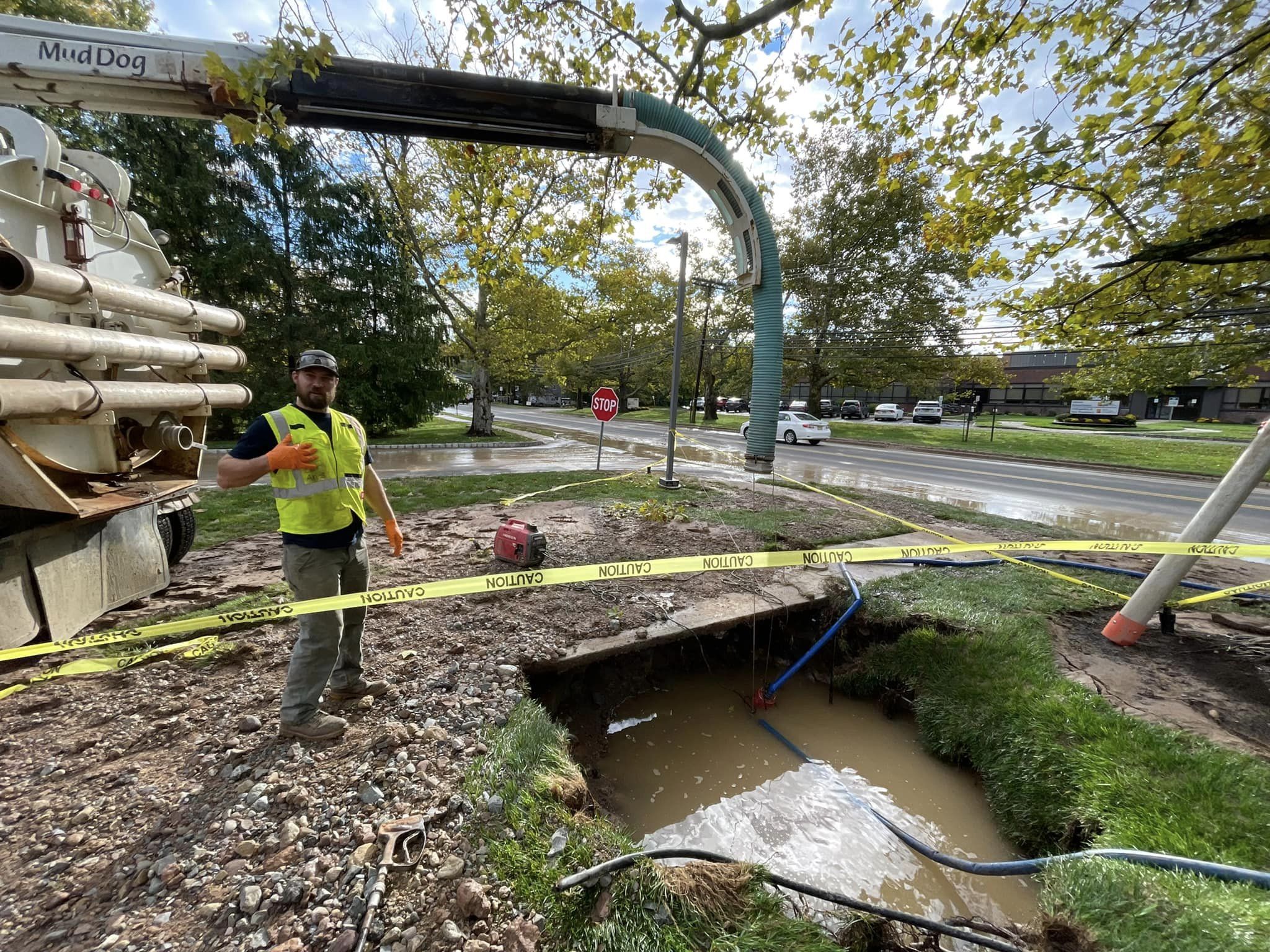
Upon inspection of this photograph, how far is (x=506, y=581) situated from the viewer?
11.3ft

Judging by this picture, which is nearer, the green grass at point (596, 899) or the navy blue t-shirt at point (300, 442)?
the green grass at point (596, 899)

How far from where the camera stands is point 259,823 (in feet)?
6.46

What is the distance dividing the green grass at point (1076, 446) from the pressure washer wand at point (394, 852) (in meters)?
20.3

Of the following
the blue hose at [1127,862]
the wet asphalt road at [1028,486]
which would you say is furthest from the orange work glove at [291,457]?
the wet asphalt road at [1028,486]

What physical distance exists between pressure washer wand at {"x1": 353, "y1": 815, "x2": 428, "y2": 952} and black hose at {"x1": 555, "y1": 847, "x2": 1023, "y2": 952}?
582 millimetres

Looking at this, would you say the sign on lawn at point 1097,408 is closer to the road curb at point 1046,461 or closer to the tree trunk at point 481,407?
the road curb at point 1046,461

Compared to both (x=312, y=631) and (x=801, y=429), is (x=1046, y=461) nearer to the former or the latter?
(x=801, y=429)

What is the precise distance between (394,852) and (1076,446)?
1015 inches

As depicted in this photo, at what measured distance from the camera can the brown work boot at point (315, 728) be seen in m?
2.42

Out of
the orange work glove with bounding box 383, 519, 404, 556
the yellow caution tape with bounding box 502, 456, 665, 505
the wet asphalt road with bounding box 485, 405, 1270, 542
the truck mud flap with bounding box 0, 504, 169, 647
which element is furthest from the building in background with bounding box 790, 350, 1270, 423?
the truck mud flap with bounding box 0, 504, 169, 647

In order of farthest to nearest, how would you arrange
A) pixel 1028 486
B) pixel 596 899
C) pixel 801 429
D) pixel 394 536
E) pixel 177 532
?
pixel 801 429, pixel 1028 486, pixel 177 532, pixel 394 536, pixel 596 899

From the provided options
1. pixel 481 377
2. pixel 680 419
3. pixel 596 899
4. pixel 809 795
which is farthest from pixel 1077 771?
pixel 680 419

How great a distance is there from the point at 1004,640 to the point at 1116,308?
13.7 feet

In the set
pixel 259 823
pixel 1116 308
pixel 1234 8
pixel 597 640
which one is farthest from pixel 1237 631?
pixel 259 823
